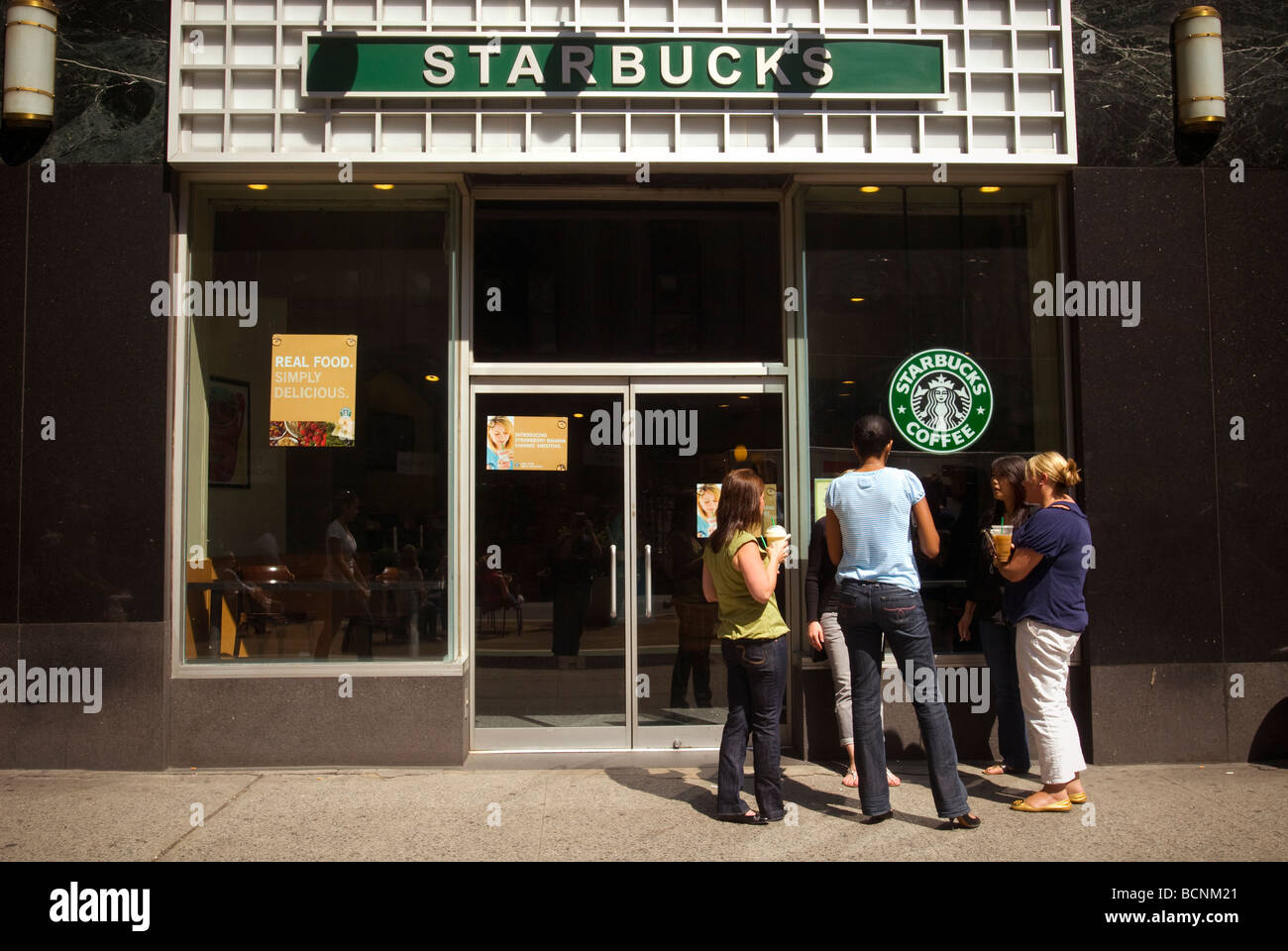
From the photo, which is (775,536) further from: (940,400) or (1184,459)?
(1184,459)

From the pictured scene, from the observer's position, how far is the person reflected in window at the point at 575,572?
6.73 meters

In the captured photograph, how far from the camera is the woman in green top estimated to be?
507cm

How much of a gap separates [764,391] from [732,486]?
177cm

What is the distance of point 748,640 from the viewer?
5082 mm

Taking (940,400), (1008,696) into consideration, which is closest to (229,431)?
(940,400)

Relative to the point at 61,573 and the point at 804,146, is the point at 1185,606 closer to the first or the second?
the point at 804,146

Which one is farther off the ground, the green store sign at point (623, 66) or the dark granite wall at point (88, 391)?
the green store sign at point (623, 66)

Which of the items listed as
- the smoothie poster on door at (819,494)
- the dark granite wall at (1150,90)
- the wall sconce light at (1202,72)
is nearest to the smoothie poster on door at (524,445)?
the smoothie poster on door at (819,494)

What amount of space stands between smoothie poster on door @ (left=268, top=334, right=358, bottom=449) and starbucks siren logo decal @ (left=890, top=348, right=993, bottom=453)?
3.48 meters

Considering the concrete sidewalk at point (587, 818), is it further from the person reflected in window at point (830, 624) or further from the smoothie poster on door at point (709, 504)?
the smoothie poster on door at point (709, 504)

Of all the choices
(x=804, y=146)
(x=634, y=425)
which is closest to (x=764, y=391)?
(x=634, y=425)

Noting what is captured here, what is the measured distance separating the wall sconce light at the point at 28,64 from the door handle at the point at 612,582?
432 cm

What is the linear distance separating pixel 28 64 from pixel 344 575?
3.59m

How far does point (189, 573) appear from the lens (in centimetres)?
633
